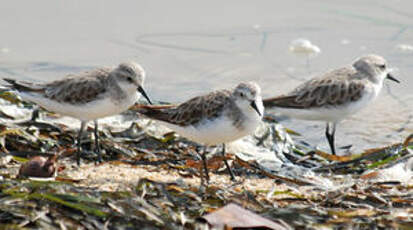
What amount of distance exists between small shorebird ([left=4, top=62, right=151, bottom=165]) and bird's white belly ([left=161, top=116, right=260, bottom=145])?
491 mm

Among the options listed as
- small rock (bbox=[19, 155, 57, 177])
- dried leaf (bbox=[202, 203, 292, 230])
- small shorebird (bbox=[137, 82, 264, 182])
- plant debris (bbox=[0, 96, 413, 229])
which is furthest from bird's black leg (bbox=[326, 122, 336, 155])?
small rock (bbox=[19, 155, 57, 177])

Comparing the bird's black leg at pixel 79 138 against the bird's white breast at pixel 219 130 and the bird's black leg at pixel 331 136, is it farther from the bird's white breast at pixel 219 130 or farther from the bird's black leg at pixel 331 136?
the bird's black leg at pixel 331 136

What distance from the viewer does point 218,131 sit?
15.5ft

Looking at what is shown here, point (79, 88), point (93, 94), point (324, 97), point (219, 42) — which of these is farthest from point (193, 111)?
point (219, 42)

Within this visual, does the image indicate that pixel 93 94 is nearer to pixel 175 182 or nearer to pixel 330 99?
pixel 175 182

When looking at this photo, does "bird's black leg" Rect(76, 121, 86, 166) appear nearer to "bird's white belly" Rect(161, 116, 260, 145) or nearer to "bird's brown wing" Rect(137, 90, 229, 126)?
"bird's brown wing" Rect(137, 90, 229, 126)

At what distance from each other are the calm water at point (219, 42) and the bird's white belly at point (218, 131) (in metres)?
2.22

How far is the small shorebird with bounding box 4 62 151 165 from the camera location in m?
5.10

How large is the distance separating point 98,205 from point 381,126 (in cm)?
407

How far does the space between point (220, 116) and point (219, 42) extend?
3.78 m

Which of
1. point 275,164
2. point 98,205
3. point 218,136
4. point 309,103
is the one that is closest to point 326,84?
point 309,103

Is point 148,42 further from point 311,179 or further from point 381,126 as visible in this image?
point 311,179

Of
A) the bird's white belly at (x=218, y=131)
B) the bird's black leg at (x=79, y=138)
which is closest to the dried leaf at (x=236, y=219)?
the bird's white belly at (x=218, y=131)

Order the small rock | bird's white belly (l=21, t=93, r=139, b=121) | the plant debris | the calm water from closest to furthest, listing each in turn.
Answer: the plant debris, the small rock, bird's white belly (l=21, t=93, r=139, b=121), the calm water
